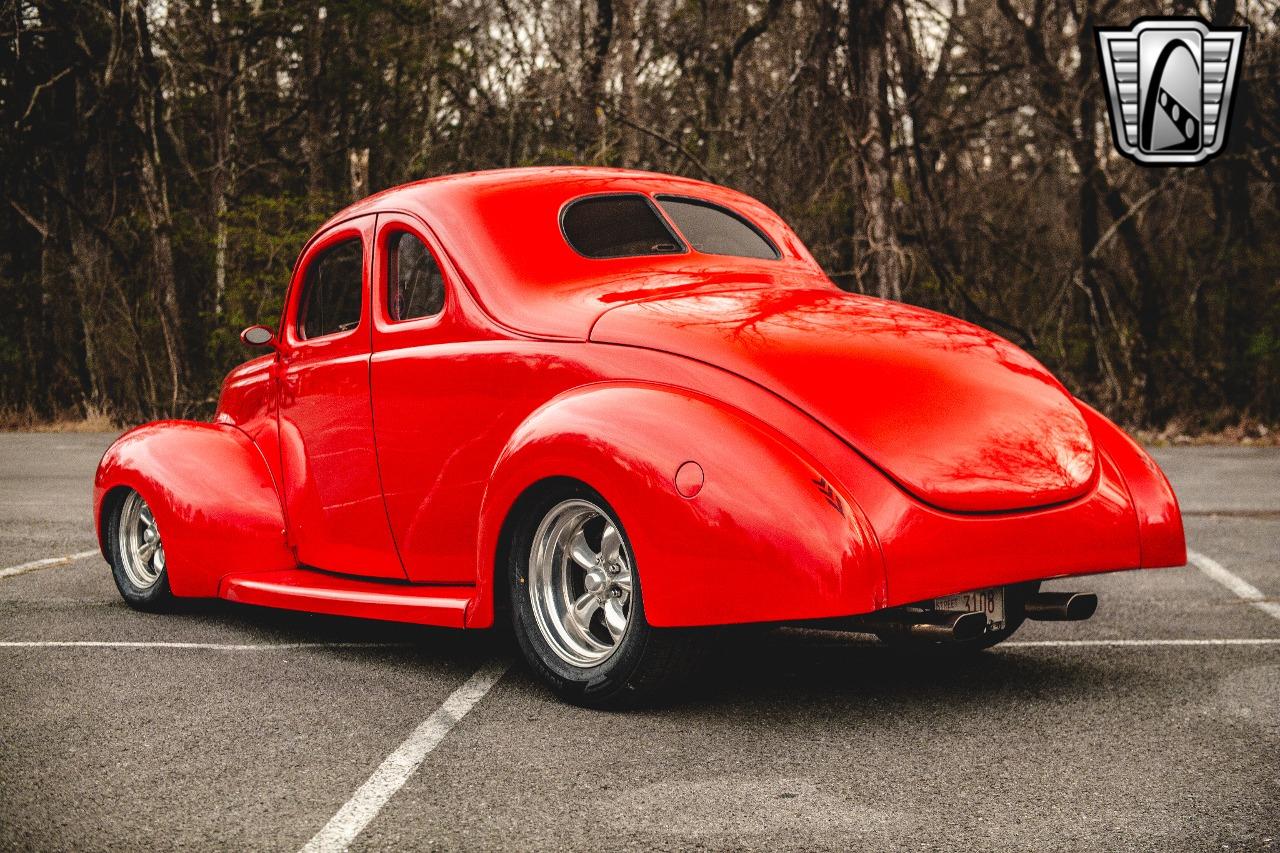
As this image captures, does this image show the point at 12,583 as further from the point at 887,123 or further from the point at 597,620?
the point at 887,123

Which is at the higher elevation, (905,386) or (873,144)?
(873,144)

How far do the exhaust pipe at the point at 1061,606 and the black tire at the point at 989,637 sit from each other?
0.03m

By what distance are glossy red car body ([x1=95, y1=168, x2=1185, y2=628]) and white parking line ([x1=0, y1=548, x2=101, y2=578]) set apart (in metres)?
1.81

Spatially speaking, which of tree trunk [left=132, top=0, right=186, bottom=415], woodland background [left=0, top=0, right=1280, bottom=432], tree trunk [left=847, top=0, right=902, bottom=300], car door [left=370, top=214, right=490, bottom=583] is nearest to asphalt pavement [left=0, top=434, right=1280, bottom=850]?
car door [left=370, top=214, right=490, bottom=583]

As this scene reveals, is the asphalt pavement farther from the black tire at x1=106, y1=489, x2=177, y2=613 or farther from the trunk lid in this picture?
the trunk lid

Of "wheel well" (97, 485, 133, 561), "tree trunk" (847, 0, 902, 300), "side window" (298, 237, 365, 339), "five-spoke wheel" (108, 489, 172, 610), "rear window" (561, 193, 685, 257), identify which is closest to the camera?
"rear window" (561, 193, 685, 257)

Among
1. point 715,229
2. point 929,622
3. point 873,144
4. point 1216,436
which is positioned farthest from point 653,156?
point 929,622

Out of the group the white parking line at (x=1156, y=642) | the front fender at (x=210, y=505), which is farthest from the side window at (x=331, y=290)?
the white parking line at (x=1156, y=642)

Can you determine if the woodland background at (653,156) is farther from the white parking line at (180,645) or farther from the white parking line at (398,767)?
the white parking line at (398,767)

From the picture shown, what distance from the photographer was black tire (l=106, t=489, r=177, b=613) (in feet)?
20.5

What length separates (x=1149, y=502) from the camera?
181 inches

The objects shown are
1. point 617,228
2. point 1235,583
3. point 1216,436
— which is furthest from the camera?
point 1216,436

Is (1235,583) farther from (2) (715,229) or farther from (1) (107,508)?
(1) (107,508)

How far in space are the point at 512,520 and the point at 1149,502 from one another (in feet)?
7.09
